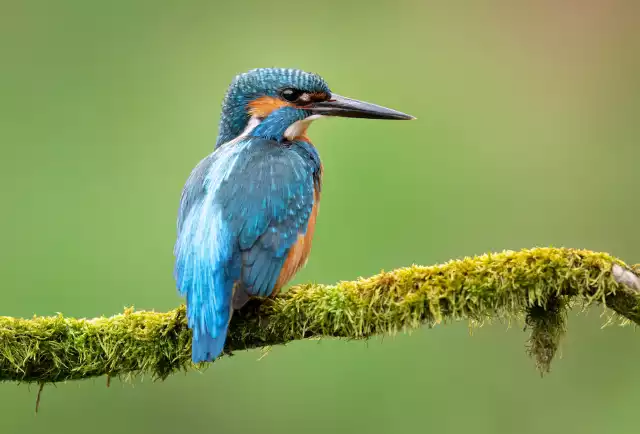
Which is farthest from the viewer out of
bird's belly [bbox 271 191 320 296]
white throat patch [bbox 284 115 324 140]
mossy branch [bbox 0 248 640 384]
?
white throat patch [bbox 284 115 324 140]

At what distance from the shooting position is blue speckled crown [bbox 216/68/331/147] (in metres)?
3.45

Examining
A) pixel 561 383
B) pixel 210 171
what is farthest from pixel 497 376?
pixel 210 171

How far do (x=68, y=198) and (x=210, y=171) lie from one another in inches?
71.8

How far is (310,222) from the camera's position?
315cm

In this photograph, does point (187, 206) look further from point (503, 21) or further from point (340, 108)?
point (503, 21)

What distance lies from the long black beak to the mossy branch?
37.2 inches

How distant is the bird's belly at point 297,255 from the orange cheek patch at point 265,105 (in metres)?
0.41

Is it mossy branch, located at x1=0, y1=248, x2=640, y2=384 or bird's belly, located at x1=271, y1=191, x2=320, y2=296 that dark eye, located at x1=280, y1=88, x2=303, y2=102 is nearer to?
bird's belly, located at x1=271, y1=191, x2=320, y2=296

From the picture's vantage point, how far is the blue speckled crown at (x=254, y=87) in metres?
3.45

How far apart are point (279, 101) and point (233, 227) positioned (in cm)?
76

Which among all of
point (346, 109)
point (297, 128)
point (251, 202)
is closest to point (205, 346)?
point (251, 202)

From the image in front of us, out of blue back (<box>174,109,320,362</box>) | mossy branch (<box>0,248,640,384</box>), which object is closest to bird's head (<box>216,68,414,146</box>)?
blue back (<box>174,109,320,362</box>)

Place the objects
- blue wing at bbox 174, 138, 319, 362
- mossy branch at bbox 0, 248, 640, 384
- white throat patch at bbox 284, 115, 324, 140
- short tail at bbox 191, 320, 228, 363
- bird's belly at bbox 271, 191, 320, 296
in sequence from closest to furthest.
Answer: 1. mossy branch at bbox 0, 248, 640, 384
2. short tail at bbox 191, 320, 228, 363
3. blue wing at bbox 174, 138, 319, 362
4. bird's belly at bbox 271, 191, 320, 296
5. white throat patch at bbox 284, 115, 324, 140

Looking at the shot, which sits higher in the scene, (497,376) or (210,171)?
(210,171)
